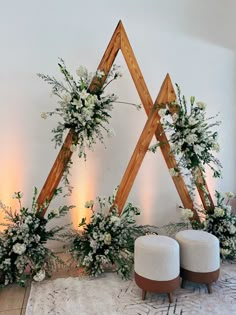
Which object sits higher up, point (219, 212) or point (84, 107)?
point (84, 107)

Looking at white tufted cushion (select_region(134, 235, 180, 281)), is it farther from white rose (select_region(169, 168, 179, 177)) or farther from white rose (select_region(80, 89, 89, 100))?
white rose (select_region(80, 89, 89, 100))

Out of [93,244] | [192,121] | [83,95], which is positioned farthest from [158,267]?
[83,95]

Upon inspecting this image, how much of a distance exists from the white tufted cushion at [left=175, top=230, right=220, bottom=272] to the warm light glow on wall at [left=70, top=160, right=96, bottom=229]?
57.3 inches

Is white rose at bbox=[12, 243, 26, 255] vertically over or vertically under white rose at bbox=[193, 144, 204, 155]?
under

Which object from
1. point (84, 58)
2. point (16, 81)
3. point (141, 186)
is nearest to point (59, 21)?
point (84, 58)

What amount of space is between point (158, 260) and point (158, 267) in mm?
59

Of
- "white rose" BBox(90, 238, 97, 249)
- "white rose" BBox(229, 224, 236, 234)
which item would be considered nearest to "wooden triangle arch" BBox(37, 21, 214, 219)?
"white rose" BBox(90, 238, 97, 249)

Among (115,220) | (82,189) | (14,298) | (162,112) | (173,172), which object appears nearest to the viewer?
(14,298)

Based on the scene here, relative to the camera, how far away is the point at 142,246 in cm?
225

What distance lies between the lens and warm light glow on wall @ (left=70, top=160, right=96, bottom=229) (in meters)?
3.40

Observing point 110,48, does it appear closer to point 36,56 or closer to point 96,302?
point 36,56

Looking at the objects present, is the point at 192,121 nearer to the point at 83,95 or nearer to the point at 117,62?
the point at 83,95

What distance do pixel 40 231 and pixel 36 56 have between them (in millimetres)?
2112

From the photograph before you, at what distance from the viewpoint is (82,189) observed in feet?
11.3
